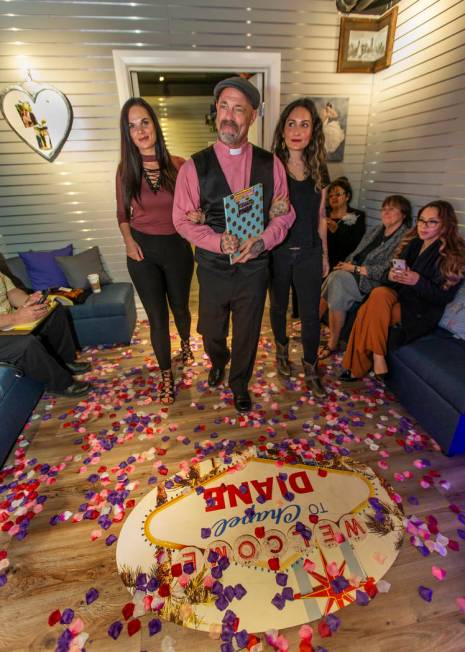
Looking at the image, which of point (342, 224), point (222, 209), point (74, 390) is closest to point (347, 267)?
point (342, 224)

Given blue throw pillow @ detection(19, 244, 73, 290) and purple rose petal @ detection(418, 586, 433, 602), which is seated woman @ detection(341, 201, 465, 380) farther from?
blue throw pillow @ detection(19, 244, 73, 290)

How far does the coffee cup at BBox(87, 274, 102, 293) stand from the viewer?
3338mm

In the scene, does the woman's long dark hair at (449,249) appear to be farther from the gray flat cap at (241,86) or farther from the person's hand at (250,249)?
the gray flat cap at (241,86)

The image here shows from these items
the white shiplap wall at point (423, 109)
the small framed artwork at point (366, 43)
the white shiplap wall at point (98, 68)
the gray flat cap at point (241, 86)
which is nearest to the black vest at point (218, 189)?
the gray flat cap at point (241, 86)

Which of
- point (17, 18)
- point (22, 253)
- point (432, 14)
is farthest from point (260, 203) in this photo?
point (17, 18)

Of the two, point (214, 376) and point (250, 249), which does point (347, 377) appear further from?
point (250, 249)

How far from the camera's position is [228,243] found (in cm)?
174


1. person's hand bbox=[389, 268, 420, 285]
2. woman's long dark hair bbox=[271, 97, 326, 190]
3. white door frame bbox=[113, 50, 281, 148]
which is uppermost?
white door frame bbox=[113, 50, 281, 148]

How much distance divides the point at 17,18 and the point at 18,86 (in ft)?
1.64

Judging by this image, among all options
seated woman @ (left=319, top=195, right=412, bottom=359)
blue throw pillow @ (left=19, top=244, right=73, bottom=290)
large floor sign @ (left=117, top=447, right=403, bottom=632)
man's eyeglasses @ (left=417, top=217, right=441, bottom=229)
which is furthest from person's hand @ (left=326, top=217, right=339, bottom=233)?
blue throw pillow @ (left=19, top=244, right=73, bottom=290)

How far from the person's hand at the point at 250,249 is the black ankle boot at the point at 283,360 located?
1067 millimetres

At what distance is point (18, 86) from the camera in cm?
302

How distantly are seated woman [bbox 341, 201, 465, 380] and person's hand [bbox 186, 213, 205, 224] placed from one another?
1342mm

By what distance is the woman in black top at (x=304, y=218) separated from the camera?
6.60 feet
